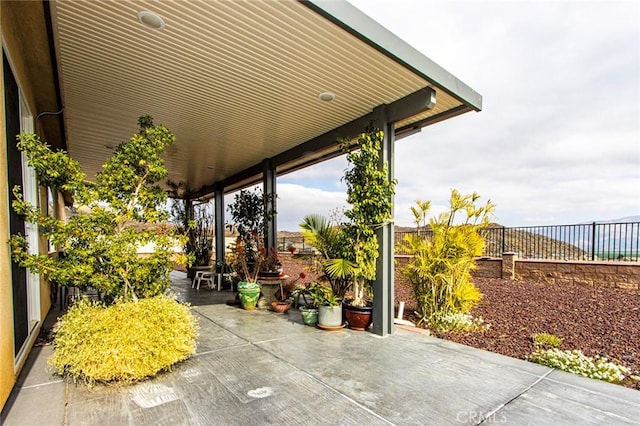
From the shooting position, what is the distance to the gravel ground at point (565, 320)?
12.2 feet

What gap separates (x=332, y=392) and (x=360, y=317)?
6.10ft

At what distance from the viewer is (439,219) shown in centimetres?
512

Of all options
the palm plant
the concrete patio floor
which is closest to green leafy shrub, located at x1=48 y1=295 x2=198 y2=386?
the concrete patio floor

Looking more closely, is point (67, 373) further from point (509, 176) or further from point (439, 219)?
point (509, 176)

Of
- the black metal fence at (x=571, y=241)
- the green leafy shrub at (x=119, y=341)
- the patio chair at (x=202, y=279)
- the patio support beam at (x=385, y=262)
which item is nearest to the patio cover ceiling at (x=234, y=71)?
the patio support beam at (x=385, y=262)

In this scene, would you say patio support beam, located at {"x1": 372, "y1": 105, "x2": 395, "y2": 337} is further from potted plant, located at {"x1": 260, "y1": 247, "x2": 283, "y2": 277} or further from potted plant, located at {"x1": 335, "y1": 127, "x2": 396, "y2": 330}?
potted plant, located at {"x1": 260, "y1": 247, "x2": 283, "y2": 277}

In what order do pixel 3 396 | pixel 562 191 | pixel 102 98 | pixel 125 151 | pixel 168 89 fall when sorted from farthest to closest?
pixel 562 191 < pixel 102 98 < pixel 168 89 < pixel 125 151 < pixel 3 396

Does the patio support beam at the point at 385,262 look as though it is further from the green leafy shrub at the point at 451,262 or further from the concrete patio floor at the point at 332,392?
the green leafy shrub at the point at 451,262

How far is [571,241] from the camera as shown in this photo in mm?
7516

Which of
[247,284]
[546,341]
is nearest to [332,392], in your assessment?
[546,341]

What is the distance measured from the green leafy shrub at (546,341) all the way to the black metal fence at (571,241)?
2.23 m

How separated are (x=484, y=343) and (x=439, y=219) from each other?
1926mm

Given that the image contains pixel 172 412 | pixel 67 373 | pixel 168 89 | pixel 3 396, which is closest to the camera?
pixel 3 396

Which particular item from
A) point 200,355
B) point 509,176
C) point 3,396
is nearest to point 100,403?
point 3,396
